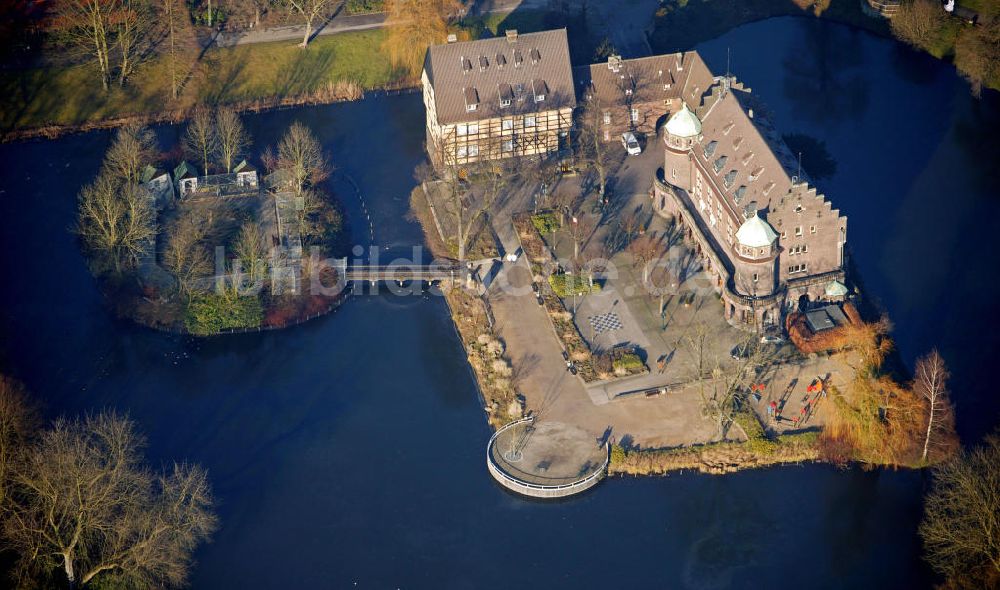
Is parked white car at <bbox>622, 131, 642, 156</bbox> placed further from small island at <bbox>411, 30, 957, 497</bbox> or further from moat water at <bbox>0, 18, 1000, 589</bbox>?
moat water at <bbox>0, 18, 1000, 589</bbox>

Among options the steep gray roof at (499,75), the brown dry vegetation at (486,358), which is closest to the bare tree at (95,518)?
the brown dry vegetation at (486,358)

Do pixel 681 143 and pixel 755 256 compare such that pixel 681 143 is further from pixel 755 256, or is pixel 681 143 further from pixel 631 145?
pixel 755 256

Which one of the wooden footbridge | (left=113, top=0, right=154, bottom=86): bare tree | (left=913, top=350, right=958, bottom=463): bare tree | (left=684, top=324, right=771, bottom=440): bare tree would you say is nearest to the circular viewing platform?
(left=684, top=324, right=771, bottom=440): bare tree

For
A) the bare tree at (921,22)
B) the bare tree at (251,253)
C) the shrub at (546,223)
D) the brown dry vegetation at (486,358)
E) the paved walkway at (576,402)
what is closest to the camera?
the paved walkway at (576,402)

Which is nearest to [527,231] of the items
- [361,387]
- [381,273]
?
[381,273]

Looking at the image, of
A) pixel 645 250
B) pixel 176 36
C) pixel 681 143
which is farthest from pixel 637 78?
pixel 176 36

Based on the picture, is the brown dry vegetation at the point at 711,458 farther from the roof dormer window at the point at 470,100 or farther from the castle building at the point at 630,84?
the castle building at the point at 630,84

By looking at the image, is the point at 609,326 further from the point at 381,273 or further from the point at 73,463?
the point at 73,463
